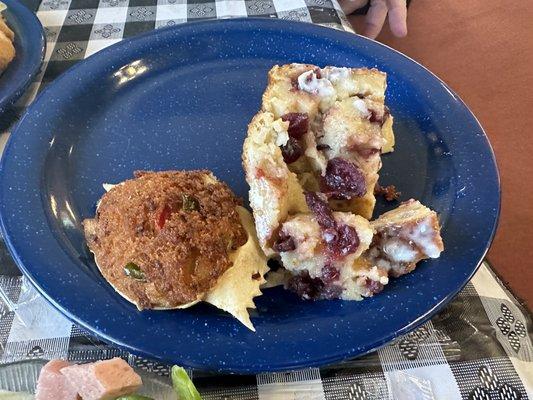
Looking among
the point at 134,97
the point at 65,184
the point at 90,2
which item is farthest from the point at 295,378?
the point at 90,2

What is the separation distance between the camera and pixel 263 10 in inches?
59.8

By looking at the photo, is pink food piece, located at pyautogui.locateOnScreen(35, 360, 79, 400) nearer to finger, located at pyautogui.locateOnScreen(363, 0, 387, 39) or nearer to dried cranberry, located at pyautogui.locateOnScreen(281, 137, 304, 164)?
dried cranberry, located at pyautogui.locateOnScreen(281, 137, 304, 164)

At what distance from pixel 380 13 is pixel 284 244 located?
4.55 feet

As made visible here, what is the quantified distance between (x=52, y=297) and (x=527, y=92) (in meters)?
2.03

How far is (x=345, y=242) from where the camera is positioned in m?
0.79

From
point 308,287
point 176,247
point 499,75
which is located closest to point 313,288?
point 308,287

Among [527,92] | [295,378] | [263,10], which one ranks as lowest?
[527,92]

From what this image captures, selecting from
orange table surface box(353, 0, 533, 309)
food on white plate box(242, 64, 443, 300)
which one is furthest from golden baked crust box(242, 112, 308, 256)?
orange table surface box(353, 0, 533, 309)

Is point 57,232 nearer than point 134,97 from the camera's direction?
Yes

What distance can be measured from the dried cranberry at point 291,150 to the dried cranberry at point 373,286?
23 cm

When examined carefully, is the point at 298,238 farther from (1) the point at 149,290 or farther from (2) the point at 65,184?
(2) the point at 65,184

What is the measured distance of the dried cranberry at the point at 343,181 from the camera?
861 mm

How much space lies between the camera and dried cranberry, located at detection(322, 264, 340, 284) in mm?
799

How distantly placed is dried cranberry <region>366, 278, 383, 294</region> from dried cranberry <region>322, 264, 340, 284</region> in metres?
0.05
